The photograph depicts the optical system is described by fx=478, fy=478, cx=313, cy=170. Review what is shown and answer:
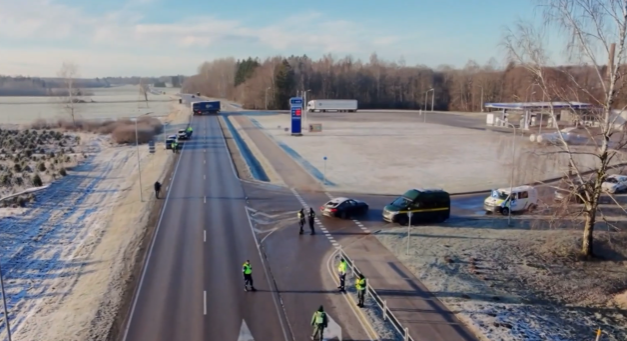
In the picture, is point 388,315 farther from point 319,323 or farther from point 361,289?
point 319,323

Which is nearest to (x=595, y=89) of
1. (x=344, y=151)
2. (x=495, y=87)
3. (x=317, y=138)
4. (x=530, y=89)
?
(x=530, y=89)

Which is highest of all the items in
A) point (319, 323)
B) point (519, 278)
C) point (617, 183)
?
point (617, 183)

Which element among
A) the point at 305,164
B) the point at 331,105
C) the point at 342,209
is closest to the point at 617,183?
the point at 342,209

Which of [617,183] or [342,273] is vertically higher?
[617,183]

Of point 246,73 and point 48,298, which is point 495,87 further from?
point 48,298

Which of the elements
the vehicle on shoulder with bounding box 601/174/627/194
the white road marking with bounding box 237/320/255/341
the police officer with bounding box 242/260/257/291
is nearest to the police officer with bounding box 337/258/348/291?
the police officer with bounding box 242/260/257/291
